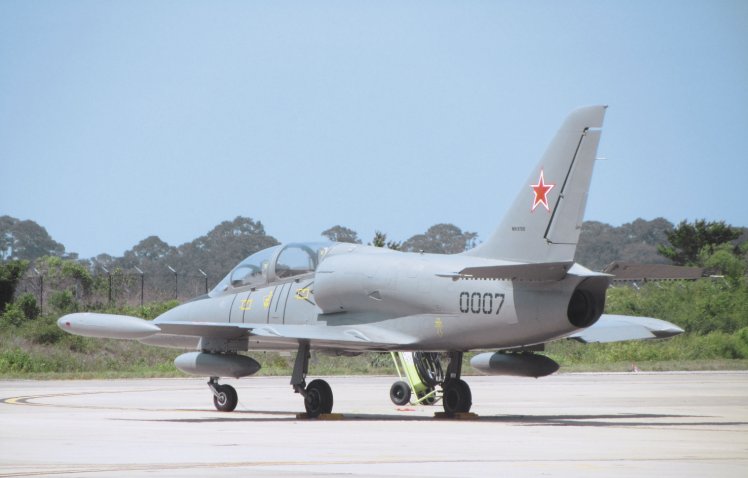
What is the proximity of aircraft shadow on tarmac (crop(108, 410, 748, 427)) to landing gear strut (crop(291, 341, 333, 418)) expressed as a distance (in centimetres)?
25

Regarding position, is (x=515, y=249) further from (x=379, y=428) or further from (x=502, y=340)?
(x=379, y=428)

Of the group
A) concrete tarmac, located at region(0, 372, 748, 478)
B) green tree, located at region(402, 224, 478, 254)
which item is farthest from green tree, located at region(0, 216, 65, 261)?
concrete tarmac, located at region(0, 372, 748, 478)

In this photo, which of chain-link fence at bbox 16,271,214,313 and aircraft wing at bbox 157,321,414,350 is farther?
chain-link fence at bbox 16,271,214,313

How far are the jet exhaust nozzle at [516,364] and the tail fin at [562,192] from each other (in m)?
2.99

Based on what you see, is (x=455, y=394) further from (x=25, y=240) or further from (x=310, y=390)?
(x=25, y=240)

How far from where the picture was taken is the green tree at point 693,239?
96812mm

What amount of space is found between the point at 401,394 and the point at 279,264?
3859 millimetres

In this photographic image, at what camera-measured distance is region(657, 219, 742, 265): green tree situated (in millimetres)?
96812

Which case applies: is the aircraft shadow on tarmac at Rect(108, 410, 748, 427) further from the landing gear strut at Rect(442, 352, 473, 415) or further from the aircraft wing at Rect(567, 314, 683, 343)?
the aircraft wing at Rect(567, 314, 683, 343)

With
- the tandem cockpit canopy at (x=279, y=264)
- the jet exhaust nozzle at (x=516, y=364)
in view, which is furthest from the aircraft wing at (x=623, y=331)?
the tandem cockpit canopy at (x=279, y=264)

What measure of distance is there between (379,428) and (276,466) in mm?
6076

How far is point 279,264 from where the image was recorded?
23578 mm

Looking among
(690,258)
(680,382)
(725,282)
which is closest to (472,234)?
(690,258)

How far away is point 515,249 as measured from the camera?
65.0 ft
